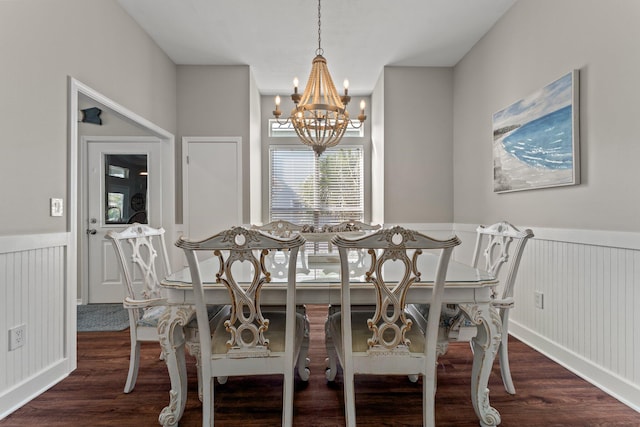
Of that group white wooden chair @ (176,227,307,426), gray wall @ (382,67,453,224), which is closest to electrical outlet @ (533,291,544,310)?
gray wall @ (382,67,453,224)

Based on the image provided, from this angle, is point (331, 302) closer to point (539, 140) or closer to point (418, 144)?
point (539, 140)

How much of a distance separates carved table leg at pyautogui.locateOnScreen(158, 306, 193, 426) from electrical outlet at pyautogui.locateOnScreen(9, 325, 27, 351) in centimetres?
97

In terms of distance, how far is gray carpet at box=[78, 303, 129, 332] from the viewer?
3.07 m

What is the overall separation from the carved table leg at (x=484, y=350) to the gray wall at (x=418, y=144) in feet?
8.20

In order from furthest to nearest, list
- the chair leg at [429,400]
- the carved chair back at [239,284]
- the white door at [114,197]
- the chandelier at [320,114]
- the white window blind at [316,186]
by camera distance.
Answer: the white window blind at [316,186] < the white door at [114,197] < the chandelier at [320,114] < the chair leg at [429,400] < the carved chair back at [239,284]

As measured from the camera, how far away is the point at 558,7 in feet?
7.77

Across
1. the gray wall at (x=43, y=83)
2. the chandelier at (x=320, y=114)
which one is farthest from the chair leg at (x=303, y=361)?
the gray wall at (x=43, y=83)

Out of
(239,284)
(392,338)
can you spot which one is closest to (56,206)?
(239,284)

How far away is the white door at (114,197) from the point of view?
382cm

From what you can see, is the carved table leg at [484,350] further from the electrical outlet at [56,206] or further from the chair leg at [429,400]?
the electrical outlet at [56,206]

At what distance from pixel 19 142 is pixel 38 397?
1.47 m

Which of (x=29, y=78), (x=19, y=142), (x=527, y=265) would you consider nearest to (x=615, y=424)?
(x=527, y=265)

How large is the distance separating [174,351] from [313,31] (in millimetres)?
3010

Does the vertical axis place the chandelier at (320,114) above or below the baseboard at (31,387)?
above
